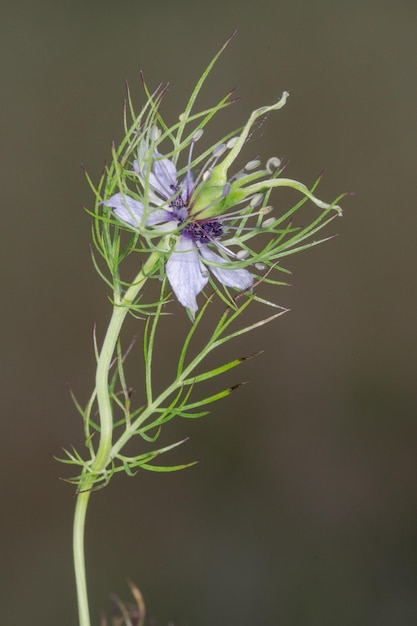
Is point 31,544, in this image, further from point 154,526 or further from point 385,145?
point 385,145

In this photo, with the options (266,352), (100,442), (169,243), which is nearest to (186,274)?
(169,243)

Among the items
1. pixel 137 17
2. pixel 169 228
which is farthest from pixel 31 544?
pixel 169 228

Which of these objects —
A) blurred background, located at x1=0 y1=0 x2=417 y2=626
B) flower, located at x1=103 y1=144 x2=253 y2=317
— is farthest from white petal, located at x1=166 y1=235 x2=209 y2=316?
blurred background, located at x1=0 y1=0 x2=417 y2=626

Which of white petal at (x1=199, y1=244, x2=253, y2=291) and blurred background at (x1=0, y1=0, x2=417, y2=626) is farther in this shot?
blurred background at (x1=0, y1=0, x2=417, y2=626)

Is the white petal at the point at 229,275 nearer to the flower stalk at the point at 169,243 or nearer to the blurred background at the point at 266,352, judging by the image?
the flower stalk at the point at 169,243

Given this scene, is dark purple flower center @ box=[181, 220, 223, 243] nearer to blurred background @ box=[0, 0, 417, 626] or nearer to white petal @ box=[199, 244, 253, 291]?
white petal @ box=[199, 244, 253, 291]

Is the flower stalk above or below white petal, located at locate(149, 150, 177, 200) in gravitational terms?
below

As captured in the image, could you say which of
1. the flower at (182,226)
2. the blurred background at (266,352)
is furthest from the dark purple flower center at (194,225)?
the blurred background at (266,352)

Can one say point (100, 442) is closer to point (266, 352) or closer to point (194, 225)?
point (194, 225)
